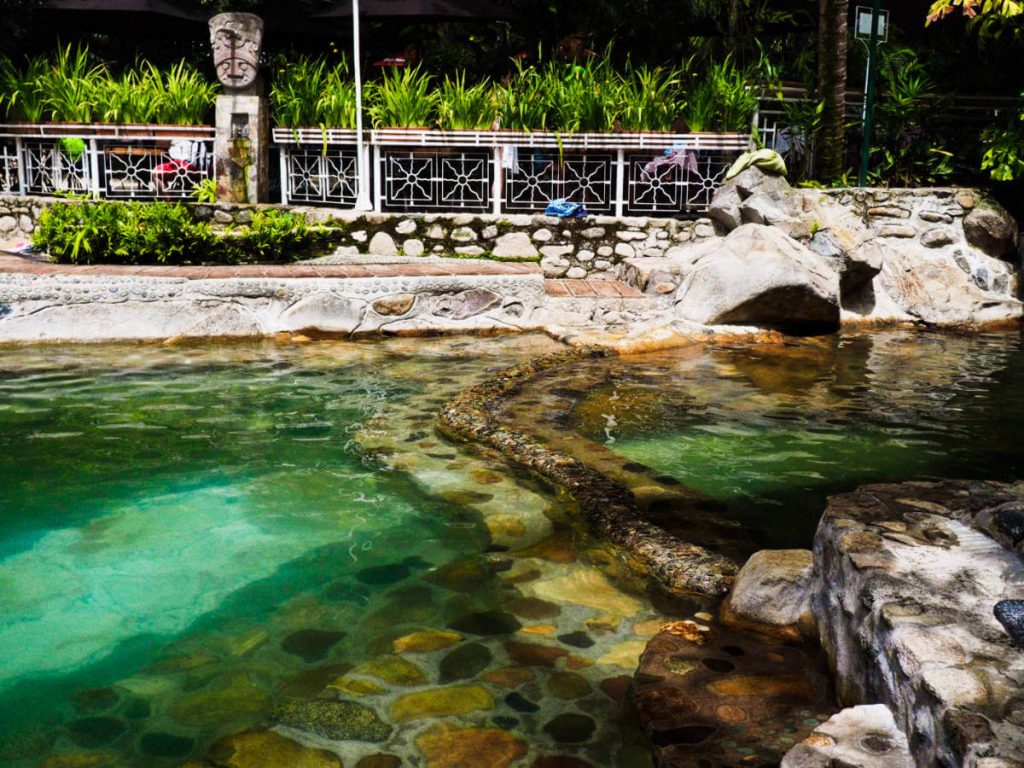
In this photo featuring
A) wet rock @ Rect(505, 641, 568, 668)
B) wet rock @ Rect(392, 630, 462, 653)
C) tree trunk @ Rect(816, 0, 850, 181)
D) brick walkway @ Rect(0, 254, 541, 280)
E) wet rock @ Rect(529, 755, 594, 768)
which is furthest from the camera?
Result: tree trunk @ Rect(816, 0, 850, 181)

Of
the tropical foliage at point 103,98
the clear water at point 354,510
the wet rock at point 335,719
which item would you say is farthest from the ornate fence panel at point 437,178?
the wet rock at point 335,719

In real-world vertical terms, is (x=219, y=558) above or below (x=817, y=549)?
below

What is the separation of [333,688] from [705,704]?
4.00 ft

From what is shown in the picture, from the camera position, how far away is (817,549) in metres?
3.35

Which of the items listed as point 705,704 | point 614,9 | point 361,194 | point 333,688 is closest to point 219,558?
point 333,688

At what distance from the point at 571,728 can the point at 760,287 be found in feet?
22.9

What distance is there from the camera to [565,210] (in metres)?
11.4

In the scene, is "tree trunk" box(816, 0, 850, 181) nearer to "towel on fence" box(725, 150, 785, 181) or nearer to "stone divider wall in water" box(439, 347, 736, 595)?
"towel on fence" box(725, 150, 785, 181)

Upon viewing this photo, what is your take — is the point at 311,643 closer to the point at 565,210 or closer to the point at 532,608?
the point at 532,608

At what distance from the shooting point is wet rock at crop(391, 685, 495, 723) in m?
3.00

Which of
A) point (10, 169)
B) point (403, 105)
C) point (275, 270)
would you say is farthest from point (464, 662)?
point (10, 169)

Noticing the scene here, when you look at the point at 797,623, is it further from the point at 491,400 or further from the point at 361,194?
the point at 361,194

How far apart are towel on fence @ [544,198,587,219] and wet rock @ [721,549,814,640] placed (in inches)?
321

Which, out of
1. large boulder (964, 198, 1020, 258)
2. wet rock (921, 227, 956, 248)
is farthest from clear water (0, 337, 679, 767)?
large boulder (964, 198, 1020, 258)
